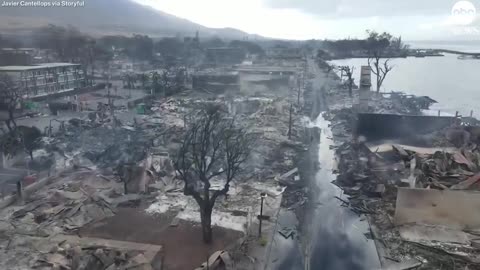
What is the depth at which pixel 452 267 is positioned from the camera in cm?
991

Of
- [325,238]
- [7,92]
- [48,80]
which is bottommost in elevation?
[325,238]


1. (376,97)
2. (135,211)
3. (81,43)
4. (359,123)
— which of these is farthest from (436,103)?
(81,43)

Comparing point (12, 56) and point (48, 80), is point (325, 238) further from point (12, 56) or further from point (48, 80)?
point (12, 56)

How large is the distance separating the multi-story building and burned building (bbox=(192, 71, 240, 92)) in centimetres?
1253

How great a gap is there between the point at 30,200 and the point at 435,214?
1396 centimetres

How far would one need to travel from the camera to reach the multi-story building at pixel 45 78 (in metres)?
32.2

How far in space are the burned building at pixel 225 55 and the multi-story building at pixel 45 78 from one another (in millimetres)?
30175

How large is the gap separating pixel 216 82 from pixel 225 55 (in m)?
31.6

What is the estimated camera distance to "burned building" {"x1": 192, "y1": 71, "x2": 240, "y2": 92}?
40.6 meters

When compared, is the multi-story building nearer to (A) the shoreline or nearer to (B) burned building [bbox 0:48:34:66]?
(B) burned building [bbox 0:48:34:66]

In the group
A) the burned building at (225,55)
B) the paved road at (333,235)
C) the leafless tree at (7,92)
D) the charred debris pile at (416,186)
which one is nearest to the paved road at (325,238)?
the paved road at (333,235)

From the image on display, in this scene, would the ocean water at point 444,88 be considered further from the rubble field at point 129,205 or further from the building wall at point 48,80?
the building wall at point 48,80

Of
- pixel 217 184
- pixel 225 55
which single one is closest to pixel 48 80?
pixel 217 184

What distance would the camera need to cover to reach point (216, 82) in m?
41.2
